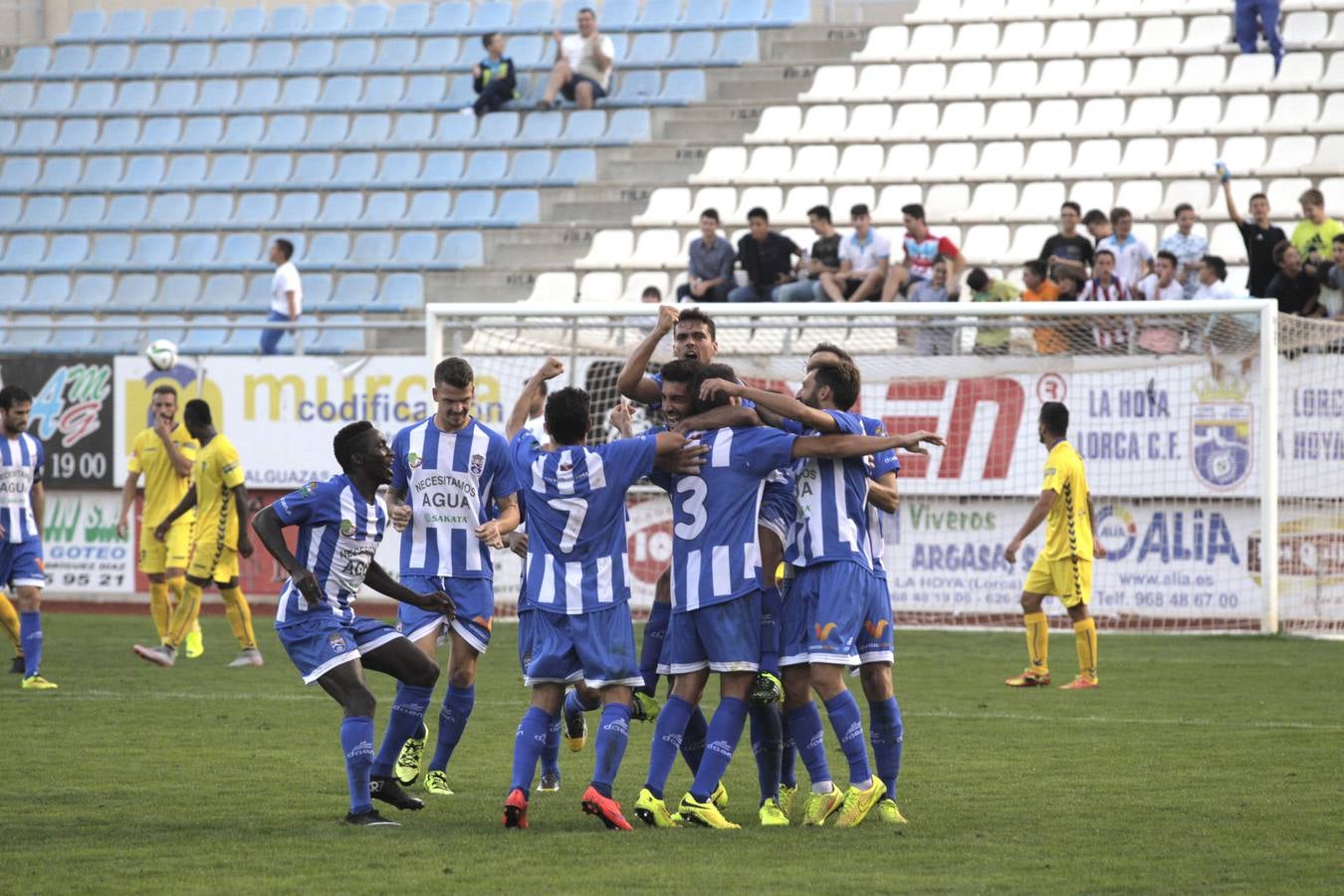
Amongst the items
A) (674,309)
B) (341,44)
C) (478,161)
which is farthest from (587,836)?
(341,44)

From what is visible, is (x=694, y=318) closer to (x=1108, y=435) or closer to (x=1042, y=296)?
(x=1108, y=435)

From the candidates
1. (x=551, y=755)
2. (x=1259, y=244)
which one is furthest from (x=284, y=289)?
(x=551, y=755)

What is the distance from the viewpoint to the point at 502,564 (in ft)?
61.8

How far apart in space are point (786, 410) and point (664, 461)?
53cm

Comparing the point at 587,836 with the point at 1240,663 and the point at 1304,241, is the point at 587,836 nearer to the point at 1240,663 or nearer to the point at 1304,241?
the point at 1240,663

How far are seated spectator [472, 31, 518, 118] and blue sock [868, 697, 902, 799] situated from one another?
18.7 meters

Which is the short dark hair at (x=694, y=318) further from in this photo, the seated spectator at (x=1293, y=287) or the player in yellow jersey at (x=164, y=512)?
the seated spectator at (x=1293, y=287)

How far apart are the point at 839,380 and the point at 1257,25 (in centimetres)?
1641

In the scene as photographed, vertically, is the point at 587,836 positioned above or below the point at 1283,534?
below

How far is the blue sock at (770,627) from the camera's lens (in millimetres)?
7887

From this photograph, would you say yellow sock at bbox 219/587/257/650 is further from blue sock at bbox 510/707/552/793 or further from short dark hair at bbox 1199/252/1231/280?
short dark hair at bbox 1199/252/1231/280

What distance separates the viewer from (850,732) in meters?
7.71

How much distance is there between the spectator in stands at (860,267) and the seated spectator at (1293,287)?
3.83 m

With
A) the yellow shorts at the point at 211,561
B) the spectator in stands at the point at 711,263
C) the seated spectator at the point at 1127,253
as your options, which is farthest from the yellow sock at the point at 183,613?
the seated spectator at the point at 1127,253
